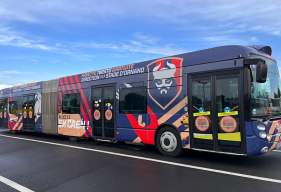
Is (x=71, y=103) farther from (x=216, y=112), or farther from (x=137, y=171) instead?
(x=216, y=112)

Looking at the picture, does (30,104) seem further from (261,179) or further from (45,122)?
(261,179)

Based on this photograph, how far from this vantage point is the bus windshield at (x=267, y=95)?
5.36 meters

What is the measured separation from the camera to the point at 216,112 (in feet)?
19.0

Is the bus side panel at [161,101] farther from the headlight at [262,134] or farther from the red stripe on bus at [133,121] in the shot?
the headlight at [262,134]

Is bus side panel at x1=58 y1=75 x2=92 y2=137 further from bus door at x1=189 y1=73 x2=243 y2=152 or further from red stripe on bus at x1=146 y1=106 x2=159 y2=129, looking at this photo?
bus door at x1=189 y1=73 x2=243 y2=152

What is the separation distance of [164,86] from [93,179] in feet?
11.5

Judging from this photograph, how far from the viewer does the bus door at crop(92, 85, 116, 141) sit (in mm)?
8523

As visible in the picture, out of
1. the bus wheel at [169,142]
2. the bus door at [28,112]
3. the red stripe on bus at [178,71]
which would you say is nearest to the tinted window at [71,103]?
the bus door at [28,112]

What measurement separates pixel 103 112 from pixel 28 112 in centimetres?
668

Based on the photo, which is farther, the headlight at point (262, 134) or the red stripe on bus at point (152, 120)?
the red stripe on bus at point (152, 120)

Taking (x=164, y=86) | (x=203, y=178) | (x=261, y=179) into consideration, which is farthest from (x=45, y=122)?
(x=261, y=179)

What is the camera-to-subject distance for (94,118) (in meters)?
Result: 9.20

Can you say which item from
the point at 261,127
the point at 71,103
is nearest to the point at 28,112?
the point at 71,103

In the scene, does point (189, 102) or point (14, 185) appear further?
point (189, 102)
